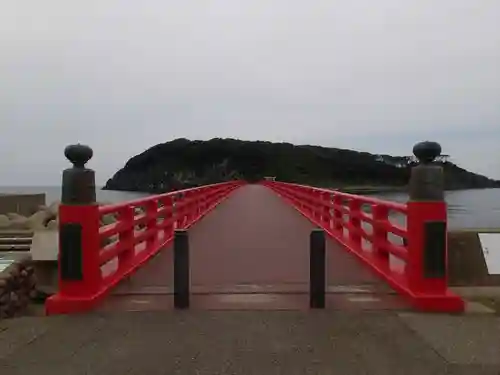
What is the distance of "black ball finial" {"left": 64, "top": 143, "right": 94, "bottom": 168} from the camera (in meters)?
5.59

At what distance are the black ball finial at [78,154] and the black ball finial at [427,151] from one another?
10.4 ft

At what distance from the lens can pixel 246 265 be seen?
27.0 ft

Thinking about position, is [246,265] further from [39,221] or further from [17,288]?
[39,221]

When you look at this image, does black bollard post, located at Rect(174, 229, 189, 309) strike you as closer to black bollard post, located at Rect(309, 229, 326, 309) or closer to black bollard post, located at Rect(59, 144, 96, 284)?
black bollard post, located at Rect(59, 144, 96, 284)

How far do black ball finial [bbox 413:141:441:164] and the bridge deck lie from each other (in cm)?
145

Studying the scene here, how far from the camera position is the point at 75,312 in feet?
17.7

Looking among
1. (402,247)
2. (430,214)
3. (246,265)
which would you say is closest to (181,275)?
(402,247)

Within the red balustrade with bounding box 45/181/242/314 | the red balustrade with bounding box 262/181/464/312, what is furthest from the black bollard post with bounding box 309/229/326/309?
the red balustrade with bounding box 45/181/242/314

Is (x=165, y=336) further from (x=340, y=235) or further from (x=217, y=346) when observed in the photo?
(x=340, y=235)

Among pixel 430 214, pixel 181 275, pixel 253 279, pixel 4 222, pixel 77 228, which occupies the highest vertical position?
pixel 430 214

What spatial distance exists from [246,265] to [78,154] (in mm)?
3414

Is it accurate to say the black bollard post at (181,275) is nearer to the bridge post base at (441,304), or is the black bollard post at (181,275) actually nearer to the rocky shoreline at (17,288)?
the rocky shoreline at (17,288)

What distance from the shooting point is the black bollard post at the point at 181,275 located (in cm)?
568

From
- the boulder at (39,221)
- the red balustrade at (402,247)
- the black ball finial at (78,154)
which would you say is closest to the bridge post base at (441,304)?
the red balustrade at (402,247)
